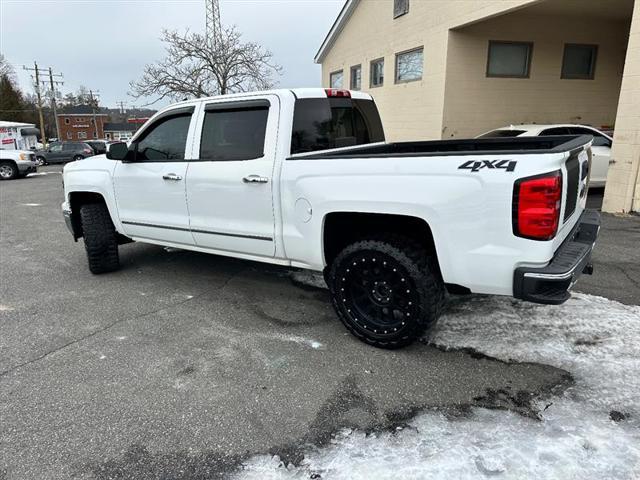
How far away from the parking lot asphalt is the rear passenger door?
0.73 metres

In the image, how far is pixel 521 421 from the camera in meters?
2.61

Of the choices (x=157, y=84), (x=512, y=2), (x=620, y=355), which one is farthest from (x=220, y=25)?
(x=620, y=355)

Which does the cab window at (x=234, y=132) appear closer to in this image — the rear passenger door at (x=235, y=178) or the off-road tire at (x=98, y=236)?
the rear passenger door at (x=235, y=178)

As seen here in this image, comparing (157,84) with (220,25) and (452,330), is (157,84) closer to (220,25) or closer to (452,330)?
(220,25)

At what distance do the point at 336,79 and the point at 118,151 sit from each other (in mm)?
16269

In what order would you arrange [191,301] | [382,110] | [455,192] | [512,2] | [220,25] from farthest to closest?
[220,25] < [382,110] < [512,2] < [191,301] < [455,192]

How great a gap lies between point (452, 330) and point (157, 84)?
26663 millimetres

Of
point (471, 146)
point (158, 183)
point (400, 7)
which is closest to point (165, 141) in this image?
point (158, 183)

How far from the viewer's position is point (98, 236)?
5250mm

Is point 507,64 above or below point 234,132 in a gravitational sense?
above

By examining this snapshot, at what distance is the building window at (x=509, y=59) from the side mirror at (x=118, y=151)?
10593 millimetres

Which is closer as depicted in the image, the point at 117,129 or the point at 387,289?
the point at 387,289

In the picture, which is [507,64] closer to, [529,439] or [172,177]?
[172,177]

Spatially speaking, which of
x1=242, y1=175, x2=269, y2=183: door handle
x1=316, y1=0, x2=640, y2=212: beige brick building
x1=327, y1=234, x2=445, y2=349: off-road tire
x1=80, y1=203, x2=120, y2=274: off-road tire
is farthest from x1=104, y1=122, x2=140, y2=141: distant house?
x1=327, y1=234, x2=445, y2=349: off-road tire
